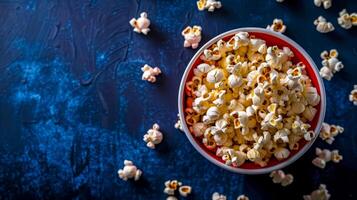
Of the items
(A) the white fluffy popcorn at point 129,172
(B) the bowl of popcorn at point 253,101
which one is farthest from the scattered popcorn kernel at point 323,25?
(A) the white fluffy popcorn at point 129,172

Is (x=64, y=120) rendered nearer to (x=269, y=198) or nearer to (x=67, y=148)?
(x=67, y=148)

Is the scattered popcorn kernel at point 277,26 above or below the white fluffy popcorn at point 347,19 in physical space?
below

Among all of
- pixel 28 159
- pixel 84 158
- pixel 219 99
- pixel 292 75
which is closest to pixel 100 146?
pixel 84 158

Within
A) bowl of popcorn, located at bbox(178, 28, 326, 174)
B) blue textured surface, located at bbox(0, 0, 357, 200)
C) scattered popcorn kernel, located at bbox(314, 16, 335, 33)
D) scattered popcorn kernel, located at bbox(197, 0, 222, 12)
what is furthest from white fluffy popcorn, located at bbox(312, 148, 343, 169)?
scattered popcorn kernel, located at bbox(197, 0, 222, 12)

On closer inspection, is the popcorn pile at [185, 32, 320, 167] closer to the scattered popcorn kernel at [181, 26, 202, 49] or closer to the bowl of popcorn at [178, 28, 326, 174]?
the bowl of popcorn at [178, 28, 326, 174]

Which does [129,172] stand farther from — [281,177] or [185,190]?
[281,177]

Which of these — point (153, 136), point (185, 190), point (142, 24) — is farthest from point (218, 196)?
point (142, 24)

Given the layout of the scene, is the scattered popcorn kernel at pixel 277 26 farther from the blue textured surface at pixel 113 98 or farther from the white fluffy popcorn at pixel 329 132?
the white fluffy popcorn at pixel 329 132
